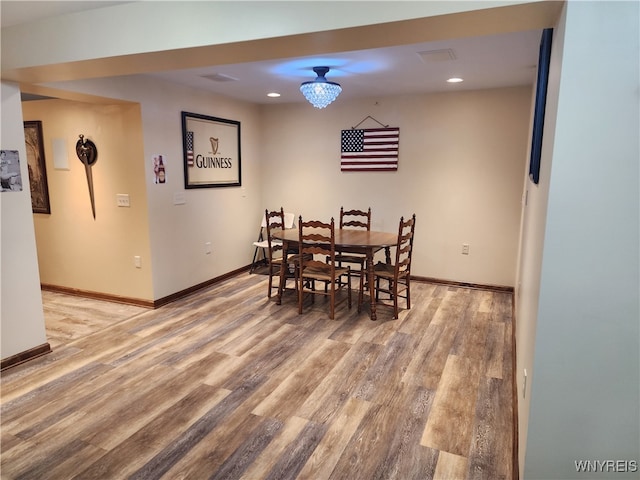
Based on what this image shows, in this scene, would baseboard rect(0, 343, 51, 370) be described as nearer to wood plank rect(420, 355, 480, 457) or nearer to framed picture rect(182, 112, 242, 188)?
framed picture rect(182, 112, 242, 188)

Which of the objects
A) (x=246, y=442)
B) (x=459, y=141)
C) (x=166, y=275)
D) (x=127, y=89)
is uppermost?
(x=127, y=89)

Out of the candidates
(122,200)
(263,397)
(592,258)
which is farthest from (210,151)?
(592,258)

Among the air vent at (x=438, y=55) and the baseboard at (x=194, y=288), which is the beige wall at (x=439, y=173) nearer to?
the baseboard at (x=194, y=288)

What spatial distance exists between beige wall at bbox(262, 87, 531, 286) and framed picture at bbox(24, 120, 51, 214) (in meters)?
2.76

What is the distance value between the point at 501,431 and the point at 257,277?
373 cm

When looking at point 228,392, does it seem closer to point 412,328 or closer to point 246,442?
point 246,442

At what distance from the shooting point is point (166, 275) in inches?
171

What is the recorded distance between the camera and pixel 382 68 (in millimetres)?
3521

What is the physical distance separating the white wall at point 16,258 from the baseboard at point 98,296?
1.19m

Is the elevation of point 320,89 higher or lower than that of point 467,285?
higher

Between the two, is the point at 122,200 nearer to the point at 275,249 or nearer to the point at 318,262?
the point at 275,249

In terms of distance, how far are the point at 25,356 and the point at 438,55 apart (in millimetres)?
3829

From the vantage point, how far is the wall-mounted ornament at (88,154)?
4.13 metres

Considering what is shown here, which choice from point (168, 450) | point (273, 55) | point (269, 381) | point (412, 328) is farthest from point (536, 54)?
point (168, 450)
